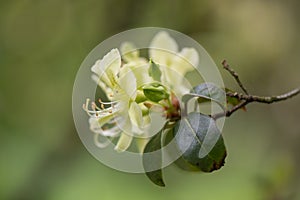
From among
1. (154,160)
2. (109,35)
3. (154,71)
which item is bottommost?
(154,160)

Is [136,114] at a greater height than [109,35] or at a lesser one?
lesser

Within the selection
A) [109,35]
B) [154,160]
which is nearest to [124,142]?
[154,160]

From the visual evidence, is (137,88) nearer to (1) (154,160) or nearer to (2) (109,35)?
(1) (154,160)

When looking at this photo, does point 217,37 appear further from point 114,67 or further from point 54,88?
point 114,67

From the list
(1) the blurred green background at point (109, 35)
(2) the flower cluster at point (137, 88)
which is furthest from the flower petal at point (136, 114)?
(1) the blurred green background at point (109, 35)

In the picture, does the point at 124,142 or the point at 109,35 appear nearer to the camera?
the point at 124,142

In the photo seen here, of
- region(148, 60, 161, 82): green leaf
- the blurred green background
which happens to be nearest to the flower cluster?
region(148, 60, 161, 82): green leaf
